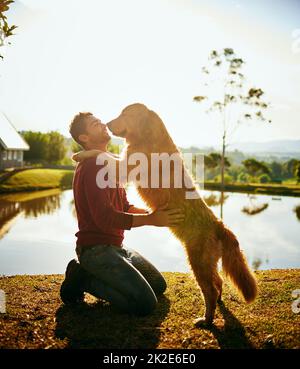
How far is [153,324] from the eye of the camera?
4.84m

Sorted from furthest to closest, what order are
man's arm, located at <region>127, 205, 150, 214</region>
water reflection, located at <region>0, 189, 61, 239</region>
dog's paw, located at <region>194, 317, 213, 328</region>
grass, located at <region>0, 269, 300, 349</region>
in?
1. water reflection, located at <region>0, 189, 61, 239</region>
2. man's arm, located at <region>127, 205, 150, 214</region>
3. dog's paw, located at <region>194, 317, 213, 328</region>
4. grass, located at <region>0, 269, 300, 349</region>

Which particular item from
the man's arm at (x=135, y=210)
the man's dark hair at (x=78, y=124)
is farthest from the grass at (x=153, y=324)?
the man's dark hair at (x=78, y=124)

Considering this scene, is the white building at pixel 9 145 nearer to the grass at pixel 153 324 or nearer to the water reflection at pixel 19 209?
the water reflection at pixel 19 209

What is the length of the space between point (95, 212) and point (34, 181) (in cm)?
3473

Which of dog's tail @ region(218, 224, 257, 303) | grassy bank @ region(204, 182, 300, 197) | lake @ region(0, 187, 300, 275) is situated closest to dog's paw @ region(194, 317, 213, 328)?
dog's tail @ region(218, 224, 257, 303)

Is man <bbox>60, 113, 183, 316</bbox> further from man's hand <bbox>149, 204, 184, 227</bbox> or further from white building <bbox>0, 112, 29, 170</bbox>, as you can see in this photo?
white building <bbox>0, 112, 29, 170</bbox>

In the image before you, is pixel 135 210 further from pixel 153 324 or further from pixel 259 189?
pixel 259 189

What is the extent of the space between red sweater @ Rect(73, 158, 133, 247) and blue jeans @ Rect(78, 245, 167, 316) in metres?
0.16

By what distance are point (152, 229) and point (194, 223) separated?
12.5 m

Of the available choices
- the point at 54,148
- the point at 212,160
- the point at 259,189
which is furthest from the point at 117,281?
the point at 54,148

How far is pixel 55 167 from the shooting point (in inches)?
2339

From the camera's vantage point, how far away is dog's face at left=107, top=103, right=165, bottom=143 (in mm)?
5316
